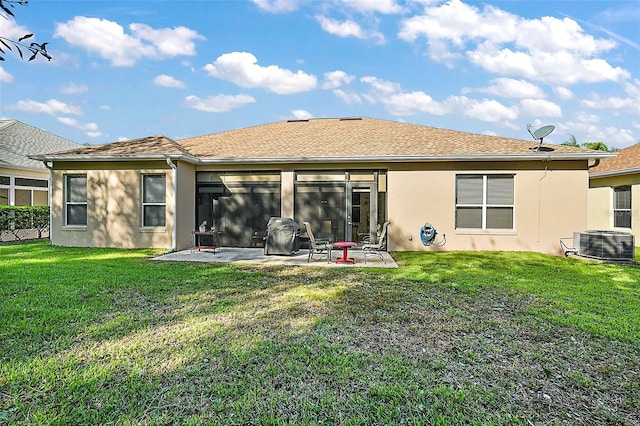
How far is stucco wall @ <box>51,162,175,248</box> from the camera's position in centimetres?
1135

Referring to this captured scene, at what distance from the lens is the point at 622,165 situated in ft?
46.2

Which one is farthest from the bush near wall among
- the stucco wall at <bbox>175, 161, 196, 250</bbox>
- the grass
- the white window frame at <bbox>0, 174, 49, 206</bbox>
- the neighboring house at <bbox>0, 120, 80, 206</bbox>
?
the grass

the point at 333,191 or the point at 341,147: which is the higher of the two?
the point at 341,147

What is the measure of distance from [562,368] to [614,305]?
306cm

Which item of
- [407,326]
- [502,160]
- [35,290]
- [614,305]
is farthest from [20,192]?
[614,305]

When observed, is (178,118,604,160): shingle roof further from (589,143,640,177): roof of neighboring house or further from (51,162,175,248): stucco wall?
(589,143,640,177): roof of neighboring house

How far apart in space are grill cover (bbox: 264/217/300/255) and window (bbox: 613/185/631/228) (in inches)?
530

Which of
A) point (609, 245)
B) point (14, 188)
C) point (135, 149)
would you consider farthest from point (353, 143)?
point (14, 188)

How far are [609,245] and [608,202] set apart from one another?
275 inches

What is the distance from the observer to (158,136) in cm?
1306

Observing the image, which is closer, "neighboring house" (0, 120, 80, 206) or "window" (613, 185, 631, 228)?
"window" (613, 185, 631, 228)

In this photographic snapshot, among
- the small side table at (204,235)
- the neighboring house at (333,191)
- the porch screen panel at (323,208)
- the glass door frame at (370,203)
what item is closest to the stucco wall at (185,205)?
the neighboring house at (333,191)

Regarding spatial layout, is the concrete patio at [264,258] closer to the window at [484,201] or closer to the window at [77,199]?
the window at [484,201]

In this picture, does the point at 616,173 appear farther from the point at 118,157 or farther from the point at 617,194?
the point at 118,157
